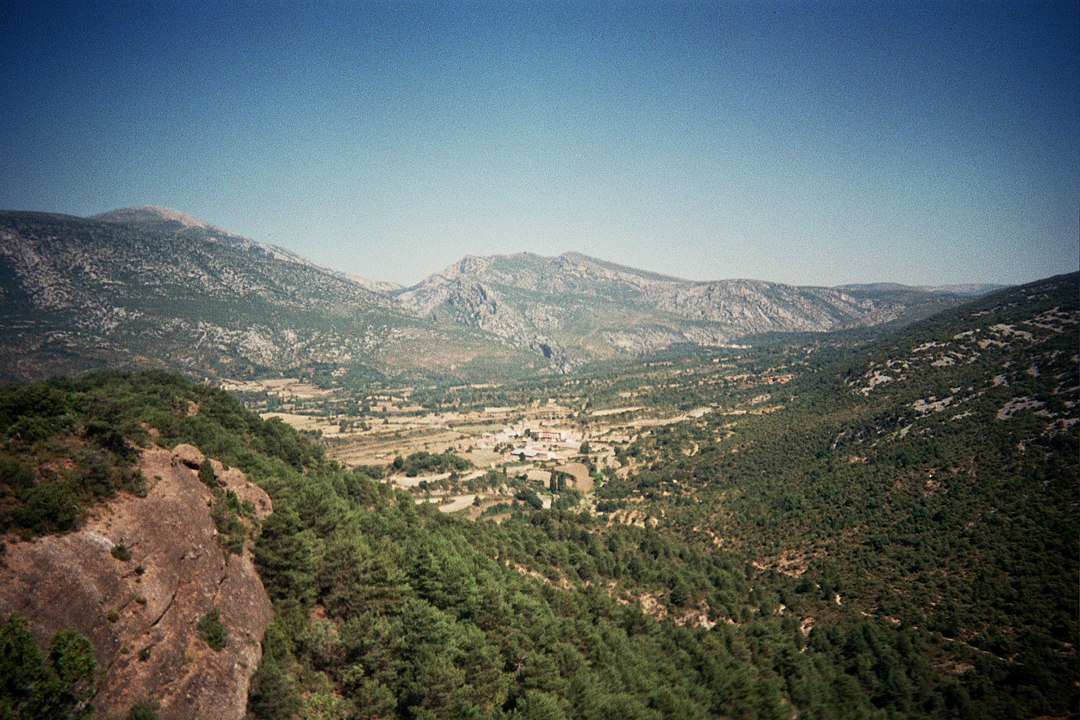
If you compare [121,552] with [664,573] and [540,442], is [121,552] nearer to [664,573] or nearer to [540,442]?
[664,573]

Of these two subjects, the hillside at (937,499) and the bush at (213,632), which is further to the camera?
the hillside at (937,499)

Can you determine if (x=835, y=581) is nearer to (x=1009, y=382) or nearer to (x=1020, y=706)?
(x=1020, y=706)

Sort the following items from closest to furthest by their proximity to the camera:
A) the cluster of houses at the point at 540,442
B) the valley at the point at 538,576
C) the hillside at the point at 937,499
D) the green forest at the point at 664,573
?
the valley at the point at 538,576 < the green forest at the point at 664,573 < the hillside at the point at 937,499 < the cluster of houses at the point at 540,442

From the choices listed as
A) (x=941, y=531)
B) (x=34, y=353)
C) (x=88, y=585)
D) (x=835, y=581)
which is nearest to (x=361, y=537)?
(x=88, y=585)

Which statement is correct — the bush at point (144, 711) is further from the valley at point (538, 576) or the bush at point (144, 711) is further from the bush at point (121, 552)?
the bush at point (121, 552)

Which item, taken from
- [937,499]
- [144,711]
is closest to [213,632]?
[144,711]

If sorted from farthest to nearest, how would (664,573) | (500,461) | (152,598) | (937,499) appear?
(500,461), (937,499), (664,573), (152,598)

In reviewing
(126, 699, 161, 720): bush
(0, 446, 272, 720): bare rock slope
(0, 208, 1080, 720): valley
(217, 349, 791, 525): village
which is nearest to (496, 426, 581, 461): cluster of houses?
(217, 349, 791, 525): village

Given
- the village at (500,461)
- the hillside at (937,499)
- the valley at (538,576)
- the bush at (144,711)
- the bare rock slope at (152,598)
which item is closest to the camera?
the bush at (144,711)

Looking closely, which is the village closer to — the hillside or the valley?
the valley

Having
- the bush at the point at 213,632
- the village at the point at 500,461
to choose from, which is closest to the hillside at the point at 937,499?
the village at the point at 500,461
